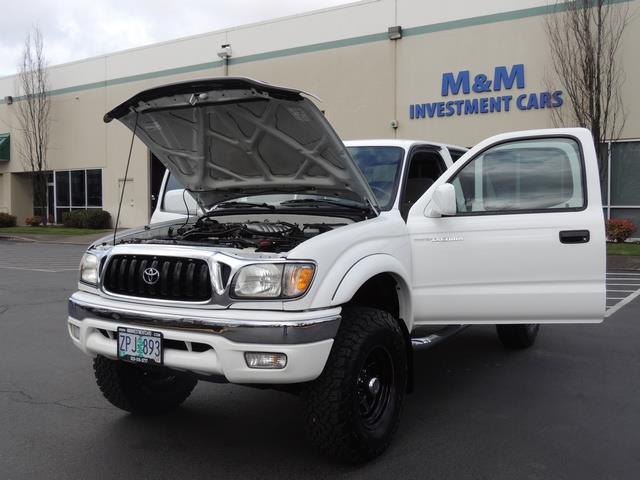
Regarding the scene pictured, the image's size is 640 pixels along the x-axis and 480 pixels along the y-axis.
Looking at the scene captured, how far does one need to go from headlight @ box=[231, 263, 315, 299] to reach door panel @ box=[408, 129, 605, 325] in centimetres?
121

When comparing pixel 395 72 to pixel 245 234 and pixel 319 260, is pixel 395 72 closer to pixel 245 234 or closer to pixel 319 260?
pixel 245 234

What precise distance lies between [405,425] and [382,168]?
6.07 ft

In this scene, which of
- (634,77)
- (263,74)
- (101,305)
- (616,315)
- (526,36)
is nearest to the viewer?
(101,305)

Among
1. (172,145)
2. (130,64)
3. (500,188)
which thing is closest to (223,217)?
(172,145)

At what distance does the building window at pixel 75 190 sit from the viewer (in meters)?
29.1

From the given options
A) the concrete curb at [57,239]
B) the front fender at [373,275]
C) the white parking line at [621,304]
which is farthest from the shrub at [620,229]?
the concrete curb at [57,239]

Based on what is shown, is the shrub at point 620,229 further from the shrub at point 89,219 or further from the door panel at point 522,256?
the shrub at point 89,219

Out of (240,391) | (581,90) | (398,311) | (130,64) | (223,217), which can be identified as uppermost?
(130,64)

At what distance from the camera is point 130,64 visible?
89.5 feet

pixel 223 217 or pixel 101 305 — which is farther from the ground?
pixel 223 217

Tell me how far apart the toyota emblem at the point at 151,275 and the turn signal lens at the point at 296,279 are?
2.42 feet

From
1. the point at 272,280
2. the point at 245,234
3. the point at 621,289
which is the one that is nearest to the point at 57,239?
the point at 621,289

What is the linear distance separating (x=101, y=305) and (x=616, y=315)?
6647 millimetres

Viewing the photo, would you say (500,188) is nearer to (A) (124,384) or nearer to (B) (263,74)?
(A) (124,384)
